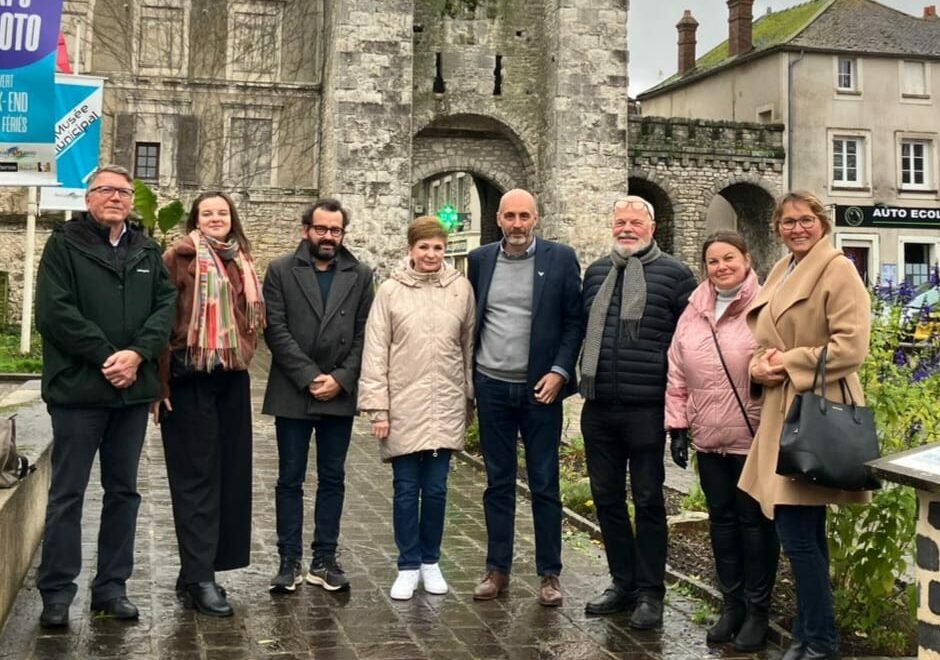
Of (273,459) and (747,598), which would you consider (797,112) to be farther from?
(747,598)

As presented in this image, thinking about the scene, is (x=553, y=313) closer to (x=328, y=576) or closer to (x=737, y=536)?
(x=737, y=536)

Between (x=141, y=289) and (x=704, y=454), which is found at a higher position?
(x=141, y=289)

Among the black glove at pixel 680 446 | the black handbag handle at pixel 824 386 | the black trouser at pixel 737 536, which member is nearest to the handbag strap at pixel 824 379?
the black handbag handle at pixel 824 386

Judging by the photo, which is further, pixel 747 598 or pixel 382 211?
pixel 382 211

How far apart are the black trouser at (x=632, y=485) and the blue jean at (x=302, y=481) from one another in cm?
146

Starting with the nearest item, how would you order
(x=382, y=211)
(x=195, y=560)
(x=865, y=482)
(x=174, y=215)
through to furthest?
(x=865, y=482), (x=195, y=560), (x=174, y=215), (x=382, y=211)

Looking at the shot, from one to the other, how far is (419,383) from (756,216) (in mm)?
28085

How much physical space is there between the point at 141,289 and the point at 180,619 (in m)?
1.71

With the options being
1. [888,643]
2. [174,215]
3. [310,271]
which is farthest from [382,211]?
[888,643]

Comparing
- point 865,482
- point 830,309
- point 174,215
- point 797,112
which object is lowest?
point 865,482

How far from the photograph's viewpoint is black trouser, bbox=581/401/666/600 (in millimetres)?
5145

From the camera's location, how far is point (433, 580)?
5645 mm

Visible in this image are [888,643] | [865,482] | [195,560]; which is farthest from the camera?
[195,560]

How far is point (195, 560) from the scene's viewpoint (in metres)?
5.24
